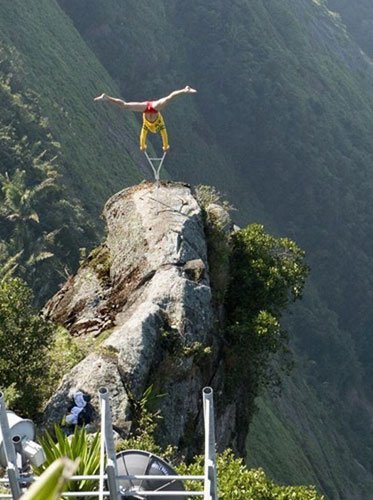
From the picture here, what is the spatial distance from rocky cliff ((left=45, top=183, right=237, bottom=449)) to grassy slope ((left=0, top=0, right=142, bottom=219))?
2686 centimetres

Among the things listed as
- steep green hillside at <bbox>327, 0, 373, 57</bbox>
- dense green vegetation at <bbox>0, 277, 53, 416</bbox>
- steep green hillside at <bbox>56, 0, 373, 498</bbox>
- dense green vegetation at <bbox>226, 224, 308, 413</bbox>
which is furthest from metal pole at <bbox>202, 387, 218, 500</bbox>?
steep green hillside at <bbox>327, 0, 373, 57</bbox>

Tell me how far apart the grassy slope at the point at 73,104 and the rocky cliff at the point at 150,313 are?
26860 millimetres

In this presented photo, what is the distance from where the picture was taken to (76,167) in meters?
47.9

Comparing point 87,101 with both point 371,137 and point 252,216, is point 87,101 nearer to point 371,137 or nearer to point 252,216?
point 252,216

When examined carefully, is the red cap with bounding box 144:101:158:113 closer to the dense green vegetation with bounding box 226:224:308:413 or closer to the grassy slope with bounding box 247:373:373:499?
the dense green vegetation with bounding box 226:224:308:413

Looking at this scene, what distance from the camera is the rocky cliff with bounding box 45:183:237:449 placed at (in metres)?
12.3

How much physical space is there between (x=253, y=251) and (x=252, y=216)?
61.5 m

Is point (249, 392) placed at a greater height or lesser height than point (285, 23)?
lesser

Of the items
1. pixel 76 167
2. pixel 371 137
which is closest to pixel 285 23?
pixel 371 137

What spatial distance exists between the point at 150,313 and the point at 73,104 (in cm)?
4761

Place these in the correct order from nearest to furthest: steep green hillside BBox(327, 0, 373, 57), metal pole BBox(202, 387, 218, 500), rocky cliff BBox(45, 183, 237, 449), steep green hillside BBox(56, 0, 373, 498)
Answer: metal pole BBox(202, 387, 218, 500)
rocky cliff BBox(45, 183, 237, 449)
steep green hillside BBox(56, 0, 373, 498)
steep green hillside BBox(327, 0, 373, 57)

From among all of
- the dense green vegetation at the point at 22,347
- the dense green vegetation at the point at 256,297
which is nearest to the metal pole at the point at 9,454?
the dense green vegetation at the point at 22,347

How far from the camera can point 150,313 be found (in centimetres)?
1363

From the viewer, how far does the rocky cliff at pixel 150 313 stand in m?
12.3
